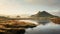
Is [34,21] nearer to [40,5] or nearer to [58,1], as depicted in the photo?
[40,5]

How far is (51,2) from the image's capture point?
1.91 metres

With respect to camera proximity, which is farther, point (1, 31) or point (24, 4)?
point (24, 4)

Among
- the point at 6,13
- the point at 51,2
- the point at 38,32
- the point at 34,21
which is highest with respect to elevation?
the point at 51,2

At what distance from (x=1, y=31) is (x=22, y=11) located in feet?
1.29

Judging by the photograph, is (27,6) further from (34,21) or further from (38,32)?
(38,32)

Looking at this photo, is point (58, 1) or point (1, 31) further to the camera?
point (58, 1)

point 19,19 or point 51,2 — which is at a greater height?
point 51,2

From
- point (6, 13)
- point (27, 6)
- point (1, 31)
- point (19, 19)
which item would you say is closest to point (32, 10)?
point (27, 6)

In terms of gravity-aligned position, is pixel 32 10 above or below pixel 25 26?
above

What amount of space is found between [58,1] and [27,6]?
45 centimetres

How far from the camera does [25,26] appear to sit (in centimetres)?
182

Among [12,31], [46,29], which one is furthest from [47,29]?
[12,31]

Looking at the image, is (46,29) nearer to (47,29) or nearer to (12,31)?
(47,29)

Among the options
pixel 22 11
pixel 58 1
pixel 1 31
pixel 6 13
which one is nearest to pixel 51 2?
pixel 58 1
